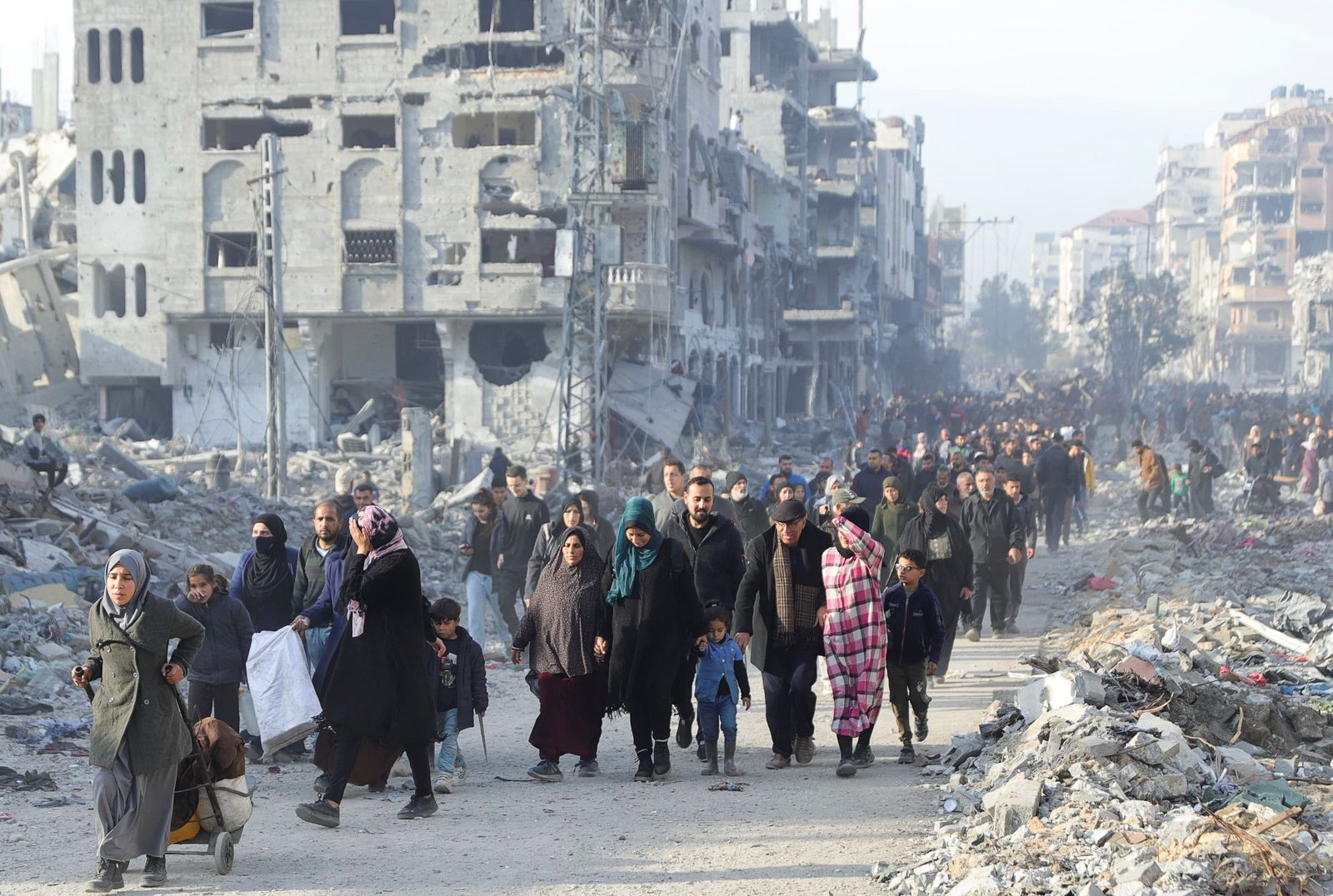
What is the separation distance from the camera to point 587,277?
3350cm

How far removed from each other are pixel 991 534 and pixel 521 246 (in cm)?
2563

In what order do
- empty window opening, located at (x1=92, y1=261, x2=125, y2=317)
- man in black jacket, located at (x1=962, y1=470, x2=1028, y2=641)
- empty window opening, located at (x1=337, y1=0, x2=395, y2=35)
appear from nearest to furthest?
man in black jacket, located at (x1=962, y1=470, x2=1028, y2=641) < empty window opening, located at (x1=337, y1=0, x2=395, y2=35) < empty window opening, located at (x1=92, y1=261, x2=125, y2=317)

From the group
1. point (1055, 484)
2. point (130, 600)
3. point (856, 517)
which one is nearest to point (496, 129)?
point (1055, 484)

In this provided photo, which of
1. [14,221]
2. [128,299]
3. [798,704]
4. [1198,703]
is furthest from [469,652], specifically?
[14,221]

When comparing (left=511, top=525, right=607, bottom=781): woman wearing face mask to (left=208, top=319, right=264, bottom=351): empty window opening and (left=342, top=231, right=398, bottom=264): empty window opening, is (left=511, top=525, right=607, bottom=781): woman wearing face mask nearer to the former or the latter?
(left=342, top=231, right=398, bottom=264): empty window opening

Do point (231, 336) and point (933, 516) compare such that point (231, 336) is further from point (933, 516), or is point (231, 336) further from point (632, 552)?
point (632, 552)

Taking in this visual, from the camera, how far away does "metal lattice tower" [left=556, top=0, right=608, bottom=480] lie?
31078 millimetres

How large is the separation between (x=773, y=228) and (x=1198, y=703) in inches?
1759

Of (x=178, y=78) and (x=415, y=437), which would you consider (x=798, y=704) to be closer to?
(x=415, y=437)

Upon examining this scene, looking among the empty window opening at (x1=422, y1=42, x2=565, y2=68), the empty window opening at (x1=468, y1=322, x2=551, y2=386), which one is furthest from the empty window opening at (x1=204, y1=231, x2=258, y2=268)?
the empty window opening at (x1=422, y1=42, x2=565, y2=68)

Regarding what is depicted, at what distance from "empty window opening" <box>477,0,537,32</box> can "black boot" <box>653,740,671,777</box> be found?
31.5 m

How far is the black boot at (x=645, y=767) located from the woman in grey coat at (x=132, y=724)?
2799 millimetres

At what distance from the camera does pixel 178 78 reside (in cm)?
3834

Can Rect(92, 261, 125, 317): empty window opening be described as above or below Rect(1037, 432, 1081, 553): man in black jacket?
above
